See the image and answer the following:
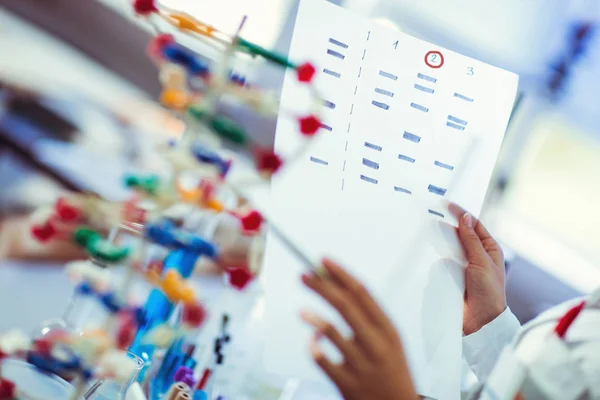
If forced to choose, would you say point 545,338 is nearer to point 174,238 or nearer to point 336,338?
point 336,338

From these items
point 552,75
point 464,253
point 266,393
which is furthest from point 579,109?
point 266,393

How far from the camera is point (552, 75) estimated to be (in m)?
1.67

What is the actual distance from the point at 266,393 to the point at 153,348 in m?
0.26

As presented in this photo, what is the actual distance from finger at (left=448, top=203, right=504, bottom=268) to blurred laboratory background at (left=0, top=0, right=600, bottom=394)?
306 millimetres

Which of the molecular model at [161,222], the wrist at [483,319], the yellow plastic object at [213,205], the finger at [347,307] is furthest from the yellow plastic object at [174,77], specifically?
the wrist at [483,319]

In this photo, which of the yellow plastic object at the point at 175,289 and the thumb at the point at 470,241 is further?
the thumb at the point at 470,241

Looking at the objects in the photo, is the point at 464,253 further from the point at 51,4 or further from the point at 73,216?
the point at 51,4

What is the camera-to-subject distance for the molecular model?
19.3 inches

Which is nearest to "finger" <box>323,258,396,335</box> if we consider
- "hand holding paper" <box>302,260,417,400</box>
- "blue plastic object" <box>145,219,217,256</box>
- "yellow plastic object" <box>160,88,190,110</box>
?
"hand holding paper" <box>302,260,417,400</box>

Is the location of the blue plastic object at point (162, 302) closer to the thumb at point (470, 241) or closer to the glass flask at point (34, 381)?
the glass flask at point (34, 381)

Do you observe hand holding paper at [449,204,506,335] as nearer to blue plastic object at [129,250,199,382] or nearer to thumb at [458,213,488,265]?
thumb at [458,213,488,265]

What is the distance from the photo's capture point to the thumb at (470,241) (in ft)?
2.21

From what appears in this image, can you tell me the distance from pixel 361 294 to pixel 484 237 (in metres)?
0.20

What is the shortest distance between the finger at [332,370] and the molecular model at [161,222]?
0.40 feet
